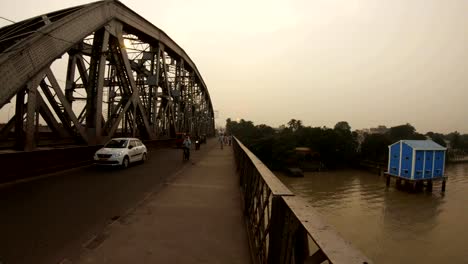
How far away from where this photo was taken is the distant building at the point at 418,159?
39.3 m

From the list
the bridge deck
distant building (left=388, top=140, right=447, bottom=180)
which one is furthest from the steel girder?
distant building (left=388, top=140, right=447, bottom=180)

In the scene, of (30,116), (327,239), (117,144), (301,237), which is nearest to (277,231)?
(301,237)

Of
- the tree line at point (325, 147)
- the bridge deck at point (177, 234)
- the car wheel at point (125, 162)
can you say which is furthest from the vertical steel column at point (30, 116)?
the tree line at point (325, 147)

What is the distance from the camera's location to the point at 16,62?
9.52 m

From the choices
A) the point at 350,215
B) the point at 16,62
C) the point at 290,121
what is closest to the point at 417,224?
the point at 350,215

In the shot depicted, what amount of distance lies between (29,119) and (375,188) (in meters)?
48.3

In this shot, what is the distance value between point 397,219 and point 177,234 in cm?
2938

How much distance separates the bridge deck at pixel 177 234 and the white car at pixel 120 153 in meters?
6.42

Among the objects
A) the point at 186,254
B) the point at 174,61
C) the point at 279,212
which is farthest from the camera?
the point at 174,61

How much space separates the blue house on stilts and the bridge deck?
40.8 metres

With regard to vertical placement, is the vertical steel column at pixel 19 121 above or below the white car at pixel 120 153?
above

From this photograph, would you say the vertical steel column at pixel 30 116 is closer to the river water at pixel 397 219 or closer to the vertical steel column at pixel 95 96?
the vertical steel column at pixel 95 96

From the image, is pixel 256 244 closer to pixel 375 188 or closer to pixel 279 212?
pixel 279 212

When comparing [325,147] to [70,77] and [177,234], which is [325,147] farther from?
[177,234]
